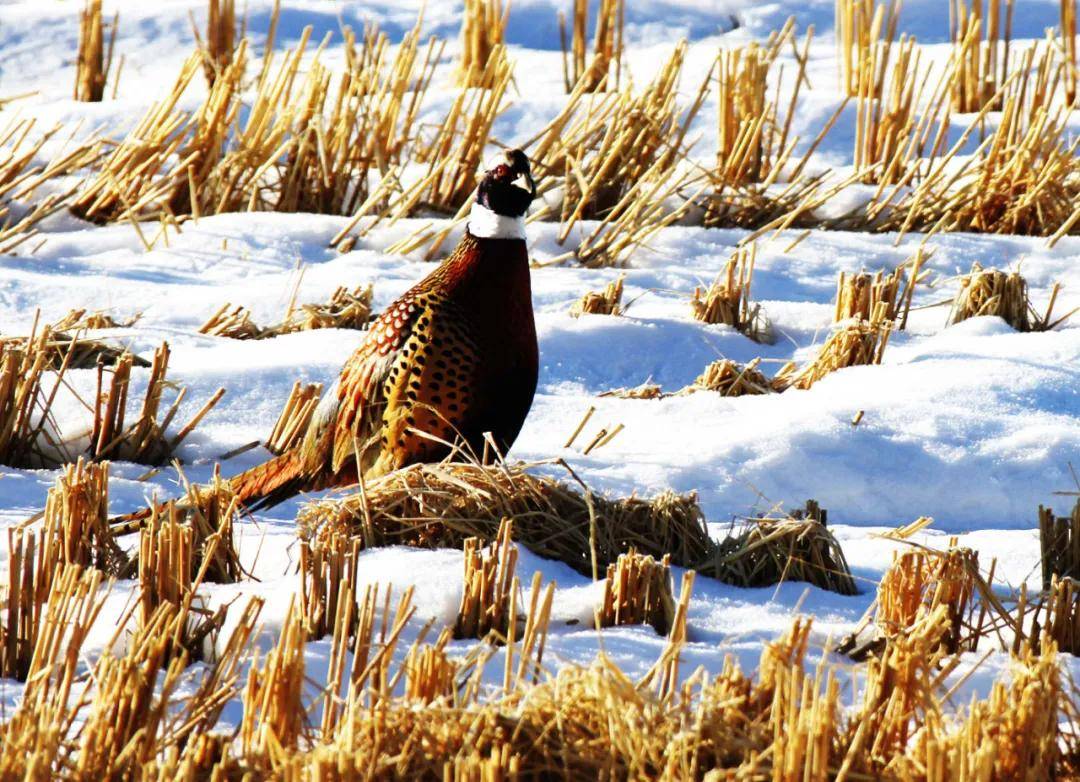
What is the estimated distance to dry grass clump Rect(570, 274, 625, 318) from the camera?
5730mm

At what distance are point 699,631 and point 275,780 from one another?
1.24 meters

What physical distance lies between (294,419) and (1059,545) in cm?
212

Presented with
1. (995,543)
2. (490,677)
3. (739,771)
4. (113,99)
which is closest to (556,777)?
A: (739,771)

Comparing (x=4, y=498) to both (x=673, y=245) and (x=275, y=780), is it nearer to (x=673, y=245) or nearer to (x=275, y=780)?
(x=275, y=780)

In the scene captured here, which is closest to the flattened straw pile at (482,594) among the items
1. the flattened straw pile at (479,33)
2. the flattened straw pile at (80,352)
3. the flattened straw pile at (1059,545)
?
the flattened straw pile at (1059,545)

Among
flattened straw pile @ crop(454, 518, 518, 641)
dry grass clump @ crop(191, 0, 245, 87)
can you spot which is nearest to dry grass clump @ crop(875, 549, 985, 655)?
flattened straw pile @ crop(454, 518, 518, 641)

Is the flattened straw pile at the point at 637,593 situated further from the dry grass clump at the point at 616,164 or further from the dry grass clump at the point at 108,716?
the dry grass clump at the point at 616,164

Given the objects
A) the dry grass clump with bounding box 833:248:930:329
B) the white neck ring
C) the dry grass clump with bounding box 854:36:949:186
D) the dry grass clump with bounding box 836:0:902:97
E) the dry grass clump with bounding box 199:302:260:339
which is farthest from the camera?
the dry grass clump with bounding box 836:0:902:97

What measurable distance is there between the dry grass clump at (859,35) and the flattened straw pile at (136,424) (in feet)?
15.9

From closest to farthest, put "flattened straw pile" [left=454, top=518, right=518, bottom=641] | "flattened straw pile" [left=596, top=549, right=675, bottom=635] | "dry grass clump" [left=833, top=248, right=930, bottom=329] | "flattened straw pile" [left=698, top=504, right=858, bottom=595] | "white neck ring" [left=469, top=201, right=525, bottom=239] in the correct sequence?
1. "flattened straw pile" [left=454, top=518, right=518, bottom=641]
2. "flattened straw pile" [left=596, top=549, right=675, bottom=635]
3. "flattened straw pile" [left=698, top=504, right=858, bottom=595]
4. "white neck ring" [left=469, top=201, right=525, bottom=239]
5. "dry grass clump" [left=833, top=248, right=930, bottom=329]

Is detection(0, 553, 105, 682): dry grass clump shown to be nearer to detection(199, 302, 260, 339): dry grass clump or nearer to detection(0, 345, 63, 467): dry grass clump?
detection(0, 345, 63, 467): dry grass clump

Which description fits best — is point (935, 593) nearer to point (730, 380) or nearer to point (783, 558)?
point (783, 558)

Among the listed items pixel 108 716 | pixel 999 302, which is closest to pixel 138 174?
pixel 999 302

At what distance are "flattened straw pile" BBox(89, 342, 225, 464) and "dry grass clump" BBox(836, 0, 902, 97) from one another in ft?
15.9
